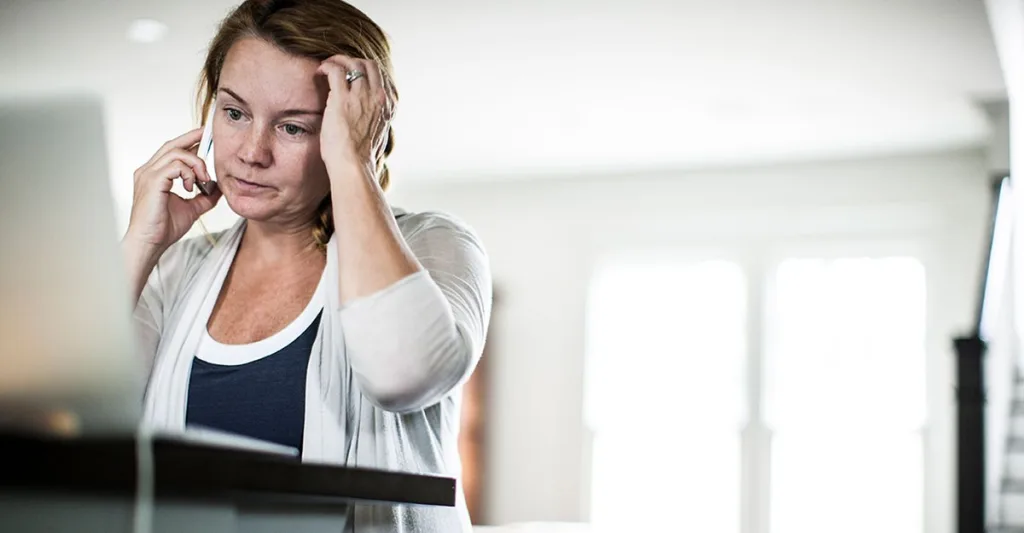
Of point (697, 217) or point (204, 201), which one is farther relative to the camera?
point (697, 217)

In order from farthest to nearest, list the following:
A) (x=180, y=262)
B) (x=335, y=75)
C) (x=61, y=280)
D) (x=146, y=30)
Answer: (x=146, y=30) < (x=180, y=262) < (x=335, y=75) < (x=61, y=280)

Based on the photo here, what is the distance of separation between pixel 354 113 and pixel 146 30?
380 cm

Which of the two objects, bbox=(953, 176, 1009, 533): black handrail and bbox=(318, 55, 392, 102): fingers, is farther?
bbox=(953, 176, 1009, 533): black handrail

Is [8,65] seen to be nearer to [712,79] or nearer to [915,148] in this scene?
[712,79]

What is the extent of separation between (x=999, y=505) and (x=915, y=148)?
83.0 inches

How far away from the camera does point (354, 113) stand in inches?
→ 52.2

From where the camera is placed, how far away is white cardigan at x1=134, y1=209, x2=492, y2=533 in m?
1.10

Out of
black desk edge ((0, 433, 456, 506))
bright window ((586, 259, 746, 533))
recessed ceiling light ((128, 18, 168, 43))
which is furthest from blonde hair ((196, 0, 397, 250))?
bright window ((586, 259, 746, 533))

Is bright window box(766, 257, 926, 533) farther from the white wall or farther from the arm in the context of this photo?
the arm

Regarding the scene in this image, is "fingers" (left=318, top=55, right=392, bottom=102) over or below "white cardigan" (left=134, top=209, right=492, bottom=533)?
over

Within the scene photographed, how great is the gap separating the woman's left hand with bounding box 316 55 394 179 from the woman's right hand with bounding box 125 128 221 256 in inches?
9.5

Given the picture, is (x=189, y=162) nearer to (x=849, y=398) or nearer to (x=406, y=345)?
(x=406, y=345)

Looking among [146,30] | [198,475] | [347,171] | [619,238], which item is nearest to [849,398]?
[619,238]

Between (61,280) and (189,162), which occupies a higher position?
(189,162)
